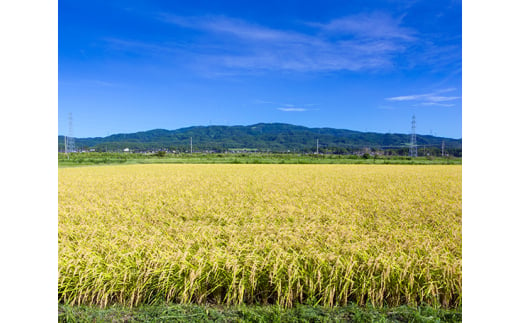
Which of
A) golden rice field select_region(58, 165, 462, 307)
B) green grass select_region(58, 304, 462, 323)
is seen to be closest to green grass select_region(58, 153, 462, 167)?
golden rice field select_region(58, 165, 462, 307)

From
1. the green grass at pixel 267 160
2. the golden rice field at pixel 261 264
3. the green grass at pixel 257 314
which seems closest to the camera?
the green grass at pixel 257 314

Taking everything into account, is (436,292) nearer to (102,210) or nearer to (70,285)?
(70,285)

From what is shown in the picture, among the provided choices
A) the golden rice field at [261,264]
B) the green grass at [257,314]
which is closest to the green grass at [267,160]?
the golden rice field at [261,264]

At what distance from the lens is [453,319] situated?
2707mm

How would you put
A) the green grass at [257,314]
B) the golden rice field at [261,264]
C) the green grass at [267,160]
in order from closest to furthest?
→ the green grass at [257,314] → the golden rice field at [261,264] → the green grass at [267,160]

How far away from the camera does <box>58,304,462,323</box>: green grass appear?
2.65m

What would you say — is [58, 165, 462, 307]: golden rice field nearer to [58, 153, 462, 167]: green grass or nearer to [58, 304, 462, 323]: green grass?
[58, 304, 462, 323]: green grass

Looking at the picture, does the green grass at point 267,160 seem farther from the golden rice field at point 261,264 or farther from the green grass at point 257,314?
the green grass at point 257,314

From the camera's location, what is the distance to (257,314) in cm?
268

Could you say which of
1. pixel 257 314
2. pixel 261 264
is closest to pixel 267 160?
pixel 261 264

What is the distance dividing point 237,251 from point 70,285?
1.86 metres

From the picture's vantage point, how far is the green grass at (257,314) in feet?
8.68
